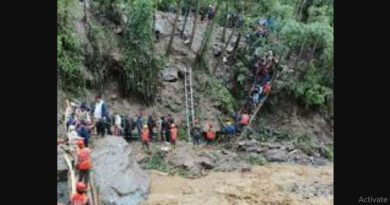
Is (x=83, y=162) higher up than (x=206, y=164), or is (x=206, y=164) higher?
(x=83, y=162)

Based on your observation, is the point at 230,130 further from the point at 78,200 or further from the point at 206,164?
the point at 78,200

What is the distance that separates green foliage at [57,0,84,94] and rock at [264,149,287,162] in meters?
6.90

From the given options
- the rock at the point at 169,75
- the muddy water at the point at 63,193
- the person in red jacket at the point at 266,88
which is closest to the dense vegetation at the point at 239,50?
the rock at the point at 169,75

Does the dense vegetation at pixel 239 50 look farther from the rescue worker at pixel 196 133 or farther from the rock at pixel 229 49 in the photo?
the rescue worker at pixel 196 133

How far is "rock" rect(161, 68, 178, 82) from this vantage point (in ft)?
71.2

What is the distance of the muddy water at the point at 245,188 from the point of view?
15352mm

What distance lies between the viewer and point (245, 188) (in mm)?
16500

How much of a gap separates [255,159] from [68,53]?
23.8 ft

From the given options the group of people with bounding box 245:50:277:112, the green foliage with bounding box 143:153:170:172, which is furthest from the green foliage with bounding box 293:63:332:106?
the green foliage with bounding box 143:153:170:172

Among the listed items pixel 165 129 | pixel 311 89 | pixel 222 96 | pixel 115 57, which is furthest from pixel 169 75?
pixel 311 89
